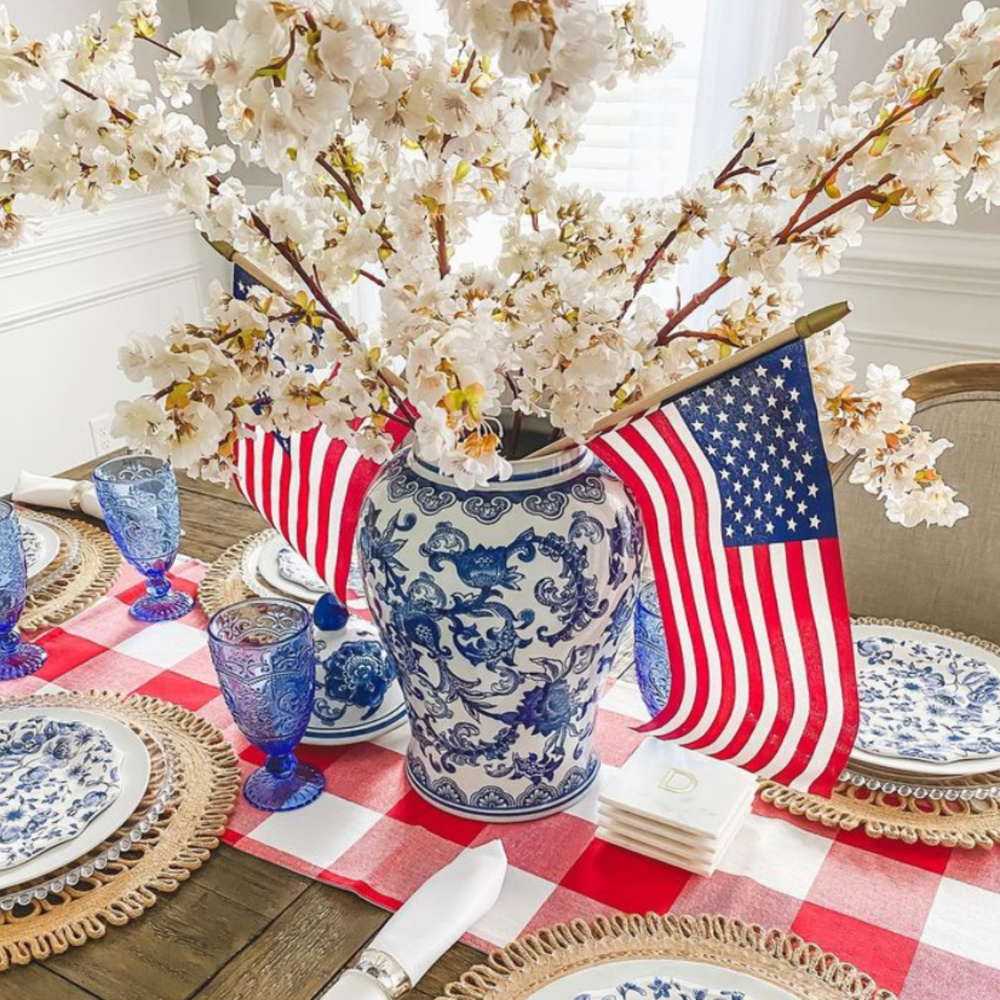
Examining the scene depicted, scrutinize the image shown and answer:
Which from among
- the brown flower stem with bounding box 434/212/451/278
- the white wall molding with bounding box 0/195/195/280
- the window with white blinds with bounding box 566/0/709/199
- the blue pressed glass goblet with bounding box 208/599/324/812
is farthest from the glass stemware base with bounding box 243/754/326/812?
the white wall molding with bounding box 0/195/195/280

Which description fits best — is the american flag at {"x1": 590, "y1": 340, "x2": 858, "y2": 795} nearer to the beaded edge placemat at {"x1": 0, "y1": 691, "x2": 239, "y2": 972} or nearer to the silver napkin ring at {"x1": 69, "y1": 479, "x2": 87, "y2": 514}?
the beaded edge placemat at {"x1": 0, "y1": 691, "x2": 239, "y2": 972}

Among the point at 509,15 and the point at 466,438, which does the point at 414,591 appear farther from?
the point at 509,15

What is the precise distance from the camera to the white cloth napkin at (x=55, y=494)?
4.92 ft

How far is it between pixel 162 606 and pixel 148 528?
3.8 inches

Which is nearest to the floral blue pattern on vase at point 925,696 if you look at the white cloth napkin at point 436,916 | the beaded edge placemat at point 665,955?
the beaded edge placemat at point 665,955

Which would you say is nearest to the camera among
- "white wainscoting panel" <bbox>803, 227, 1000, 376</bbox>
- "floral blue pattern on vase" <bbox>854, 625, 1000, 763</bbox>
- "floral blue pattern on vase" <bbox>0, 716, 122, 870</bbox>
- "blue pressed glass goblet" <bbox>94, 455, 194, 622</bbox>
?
"floral blue pattern on vase" <bbox>0, 716, 122, 870</bbox>

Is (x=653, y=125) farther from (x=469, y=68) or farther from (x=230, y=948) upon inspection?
(x=230, y=948)

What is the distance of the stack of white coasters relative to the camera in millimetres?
863

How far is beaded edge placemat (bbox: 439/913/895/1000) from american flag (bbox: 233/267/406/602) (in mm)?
429

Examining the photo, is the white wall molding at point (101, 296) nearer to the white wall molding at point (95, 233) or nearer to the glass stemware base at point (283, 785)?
the white wall molding at point (95, 233)

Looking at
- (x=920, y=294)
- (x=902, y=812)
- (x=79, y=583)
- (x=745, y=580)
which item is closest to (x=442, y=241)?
(x=745, y=580)

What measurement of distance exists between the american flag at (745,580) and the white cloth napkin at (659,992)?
21cm

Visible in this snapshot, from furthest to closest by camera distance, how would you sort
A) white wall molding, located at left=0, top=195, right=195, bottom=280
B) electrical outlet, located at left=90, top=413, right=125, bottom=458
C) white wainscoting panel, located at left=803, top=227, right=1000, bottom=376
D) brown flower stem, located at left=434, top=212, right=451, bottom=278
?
electrical outlet, located at left=90, top=413, right=125, bottom=458
white wall molding, located at left=0, top=195, right=195, bottom=280
white wainscoting panel, located at left=803, top=227, right=1000, bottom=376
brown flower stem, located at left=434, top=212, right=451, bottom=278

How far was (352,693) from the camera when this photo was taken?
1028 millimetres
